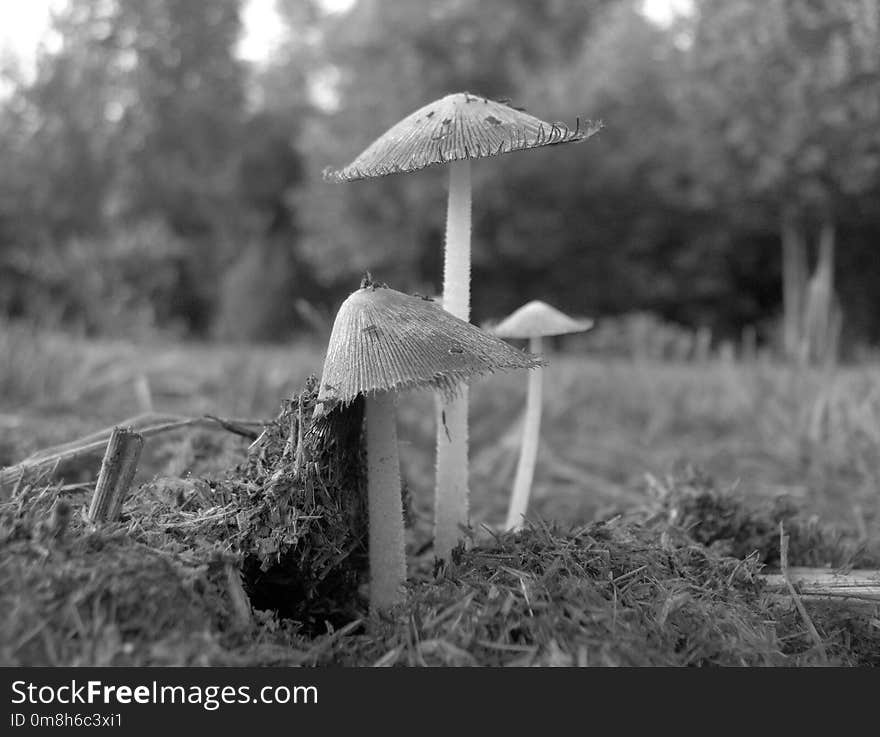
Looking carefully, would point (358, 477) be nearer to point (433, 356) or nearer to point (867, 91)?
point (433, 356)

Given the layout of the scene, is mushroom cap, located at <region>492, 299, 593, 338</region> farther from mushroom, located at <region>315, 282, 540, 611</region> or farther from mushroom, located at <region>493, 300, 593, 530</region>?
mushroom, located at <region>315, 282, 540, 611</region>

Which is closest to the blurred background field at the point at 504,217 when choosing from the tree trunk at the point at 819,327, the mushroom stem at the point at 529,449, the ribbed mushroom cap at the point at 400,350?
the tree trunk at the point at 819,327

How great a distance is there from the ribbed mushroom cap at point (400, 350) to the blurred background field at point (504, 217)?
7.57ft

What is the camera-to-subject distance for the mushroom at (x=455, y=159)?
2.04 m

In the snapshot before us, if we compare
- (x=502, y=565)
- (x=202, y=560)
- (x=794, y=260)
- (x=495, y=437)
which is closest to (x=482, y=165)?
(x=794, y=260)

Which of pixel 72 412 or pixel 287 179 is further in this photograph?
pixel 287 179

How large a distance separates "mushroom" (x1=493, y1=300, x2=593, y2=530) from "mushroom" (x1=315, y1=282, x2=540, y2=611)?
1.90ft

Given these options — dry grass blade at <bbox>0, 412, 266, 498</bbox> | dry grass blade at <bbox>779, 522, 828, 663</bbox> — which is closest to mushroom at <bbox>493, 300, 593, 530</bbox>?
dry grass blade at <bbox>779, 522, 828, 663</bbox>

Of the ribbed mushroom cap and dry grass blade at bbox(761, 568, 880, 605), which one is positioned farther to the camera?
dry grass blade at bbox(761, 568, 880, 605)

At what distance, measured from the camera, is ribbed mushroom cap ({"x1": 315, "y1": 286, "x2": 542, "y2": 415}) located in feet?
5.92

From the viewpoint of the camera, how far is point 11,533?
5.64 feet

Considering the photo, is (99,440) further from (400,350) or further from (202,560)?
(400,350)
